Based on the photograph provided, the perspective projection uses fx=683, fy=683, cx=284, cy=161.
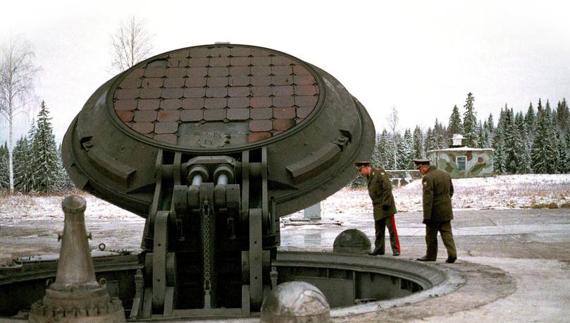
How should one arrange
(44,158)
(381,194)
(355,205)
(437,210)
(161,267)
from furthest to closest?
(44,158), (355,205), (381,194), (437,210), (161,267)

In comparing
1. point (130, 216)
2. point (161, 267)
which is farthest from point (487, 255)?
point (130, 216)

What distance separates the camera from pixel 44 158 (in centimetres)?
5219

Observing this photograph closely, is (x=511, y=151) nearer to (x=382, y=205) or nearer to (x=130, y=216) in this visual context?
(x=130, y=216)

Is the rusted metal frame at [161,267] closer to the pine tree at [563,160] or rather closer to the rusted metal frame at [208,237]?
the rusted metal frame at [208,237]

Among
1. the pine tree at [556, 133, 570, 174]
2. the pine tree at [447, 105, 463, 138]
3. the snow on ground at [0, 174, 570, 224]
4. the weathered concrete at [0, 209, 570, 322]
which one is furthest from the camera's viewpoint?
the pine tree at [447, 105, 463, 138]

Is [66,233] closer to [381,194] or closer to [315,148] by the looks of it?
[315,148]

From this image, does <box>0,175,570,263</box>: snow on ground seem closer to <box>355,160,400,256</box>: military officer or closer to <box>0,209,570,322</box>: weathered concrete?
<box>0,209,570,322</box>: weathered concrete

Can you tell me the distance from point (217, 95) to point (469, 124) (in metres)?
71.2

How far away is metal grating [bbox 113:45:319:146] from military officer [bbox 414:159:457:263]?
1.75m

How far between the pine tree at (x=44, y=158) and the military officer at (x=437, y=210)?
47511mm

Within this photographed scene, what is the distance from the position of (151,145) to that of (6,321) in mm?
2701

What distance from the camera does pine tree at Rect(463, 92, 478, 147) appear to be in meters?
74.1

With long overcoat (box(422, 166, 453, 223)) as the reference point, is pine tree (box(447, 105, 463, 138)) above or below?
above

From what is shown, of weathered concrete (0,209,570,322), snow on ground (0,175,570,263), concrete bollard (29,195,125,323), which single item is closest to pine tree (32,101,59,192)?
snow on ground (0,175,570,263)
